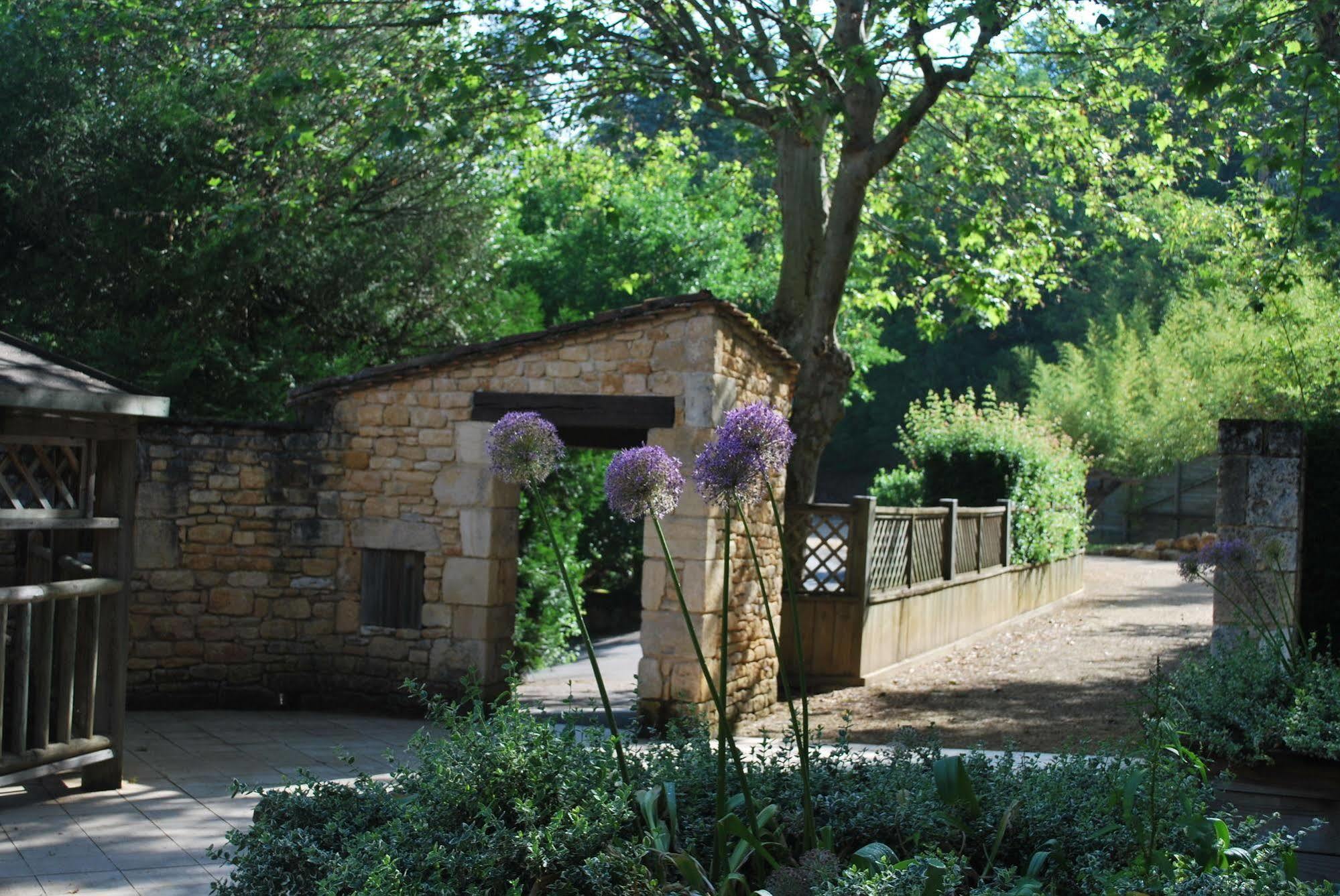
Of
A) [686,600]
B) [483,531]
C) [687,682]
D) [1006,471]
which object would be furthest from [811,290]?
[1006,471]

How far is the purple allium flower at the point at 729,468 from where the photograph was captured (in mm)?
3521

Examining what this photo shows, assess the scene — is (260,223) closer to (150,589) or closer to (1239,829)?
(150,589)

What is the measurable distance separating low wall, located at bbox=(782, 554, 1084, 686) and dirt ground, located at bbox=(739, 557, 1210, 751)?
0.56 ft

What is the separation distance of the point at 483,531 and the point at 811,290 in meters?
4.46

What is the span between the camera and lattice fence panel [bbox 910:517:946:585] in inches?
499

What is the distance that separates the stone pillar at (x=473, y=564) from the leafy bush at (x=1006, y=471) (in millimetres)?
8522

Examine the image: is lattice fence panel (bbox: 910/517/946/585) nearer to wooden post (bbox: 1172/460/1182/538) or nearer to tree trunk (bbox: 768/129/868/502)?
tree trunk (bbox: 768/129/868/502)

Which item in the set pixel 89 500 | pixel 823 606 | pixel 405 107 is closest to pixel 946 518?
pixel 823 606

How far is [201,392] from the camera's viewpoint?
42.0ft

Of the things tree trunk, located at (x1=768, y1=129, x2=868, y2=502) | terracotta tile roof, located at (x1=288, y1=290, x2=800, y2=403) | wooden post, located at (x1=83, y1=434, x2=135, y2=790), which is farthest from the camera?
tree trunk, located at (x1=768, y1=129, x2=868, y2=502)

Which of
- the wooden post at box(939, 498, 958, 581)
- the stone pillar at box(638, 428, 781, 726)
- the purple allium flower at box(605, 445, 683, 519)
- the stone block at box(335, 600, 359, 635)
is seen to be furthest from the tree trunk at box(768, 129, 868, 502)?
the purple allium flower at box(605, 445, 683, 519)

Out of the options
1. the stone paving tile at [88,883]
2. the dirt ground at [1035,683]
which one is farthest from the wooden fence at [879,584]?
the stone paving tile at [88,883]

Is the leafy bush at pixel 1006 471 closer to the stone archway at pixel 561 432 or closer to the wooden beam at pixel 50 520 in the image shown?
the stone archway at pixel 561 432

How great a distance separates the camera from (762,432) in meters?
3.55
